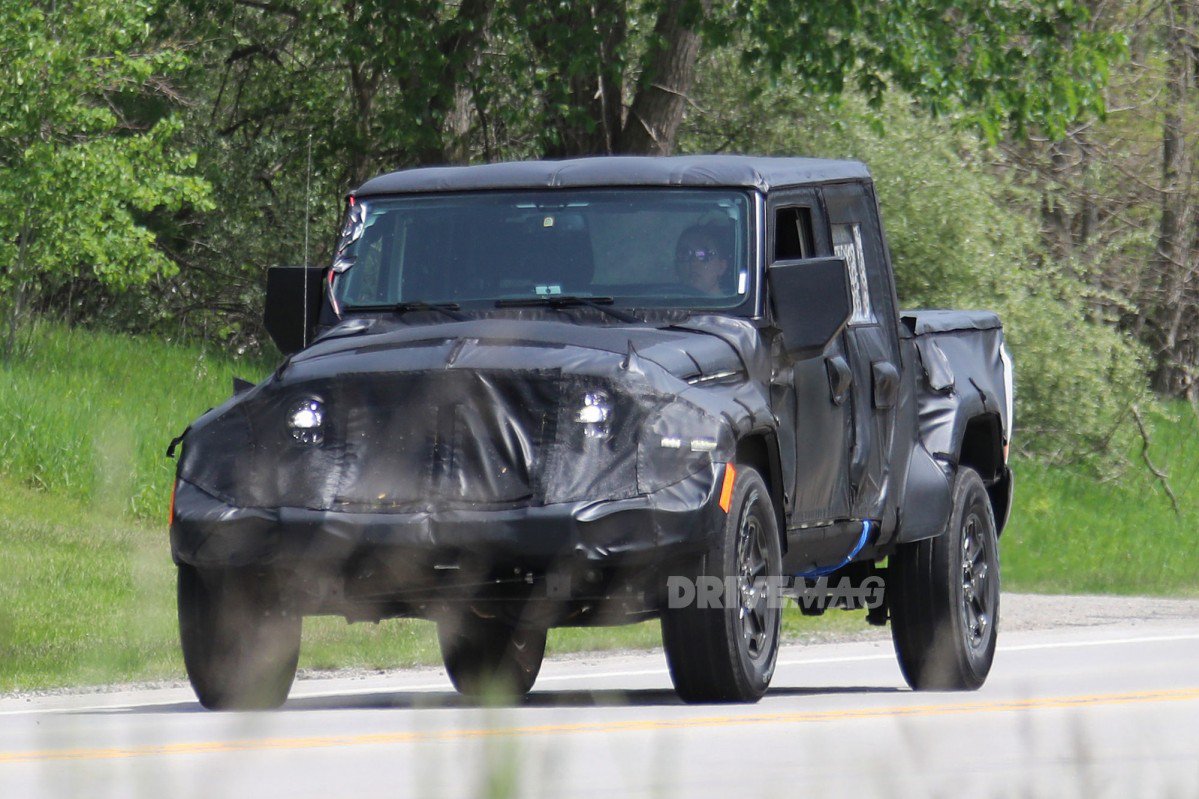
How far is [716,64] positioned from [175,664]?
1717cm

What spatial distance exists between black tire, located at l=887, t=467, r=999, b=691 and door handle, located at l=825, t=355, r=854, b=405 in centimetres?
117

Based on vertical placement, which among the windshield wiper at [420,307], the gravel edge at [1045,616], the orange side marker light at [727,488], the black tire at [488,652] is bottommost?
the gravel edge at [1045,616]

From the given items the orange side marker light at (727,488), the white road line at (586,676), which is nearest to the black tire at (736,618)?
the orange side marker light at (727,488)

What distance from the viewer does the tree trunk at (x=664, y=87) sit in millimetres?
23922

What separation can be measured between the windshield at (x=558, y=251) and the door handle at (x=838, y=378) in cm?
61

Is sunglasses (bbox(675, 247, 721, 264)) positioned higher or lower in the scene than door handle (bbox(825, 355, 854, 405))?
higher

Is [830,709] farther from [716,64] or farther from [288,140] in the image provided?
[288,140]

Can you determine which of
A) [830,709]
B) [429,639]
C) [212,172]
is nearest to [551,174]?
[830,709]

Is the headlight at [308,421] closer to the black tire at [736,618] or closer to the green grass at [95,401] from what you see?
the black tire at [736,618]

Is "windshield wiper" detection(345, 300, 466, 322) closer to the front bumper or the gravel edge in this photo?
the front bumper

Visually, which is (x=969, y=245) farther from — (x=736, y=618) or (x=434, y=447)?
(x=434, y=447)

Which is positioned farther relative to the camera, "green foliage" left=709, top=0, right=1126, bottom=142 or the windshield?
"green foliage" left=709, top=0, right=1126, bottom=142

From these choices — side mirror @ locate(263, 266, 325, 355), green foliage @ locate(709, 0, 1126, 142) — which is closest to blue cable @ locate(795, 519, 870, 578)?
side mirror @ locate(263, 266, 325, 355)

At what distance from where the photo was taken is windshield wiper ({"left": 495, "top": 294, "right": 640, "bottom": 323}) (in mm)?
9070
